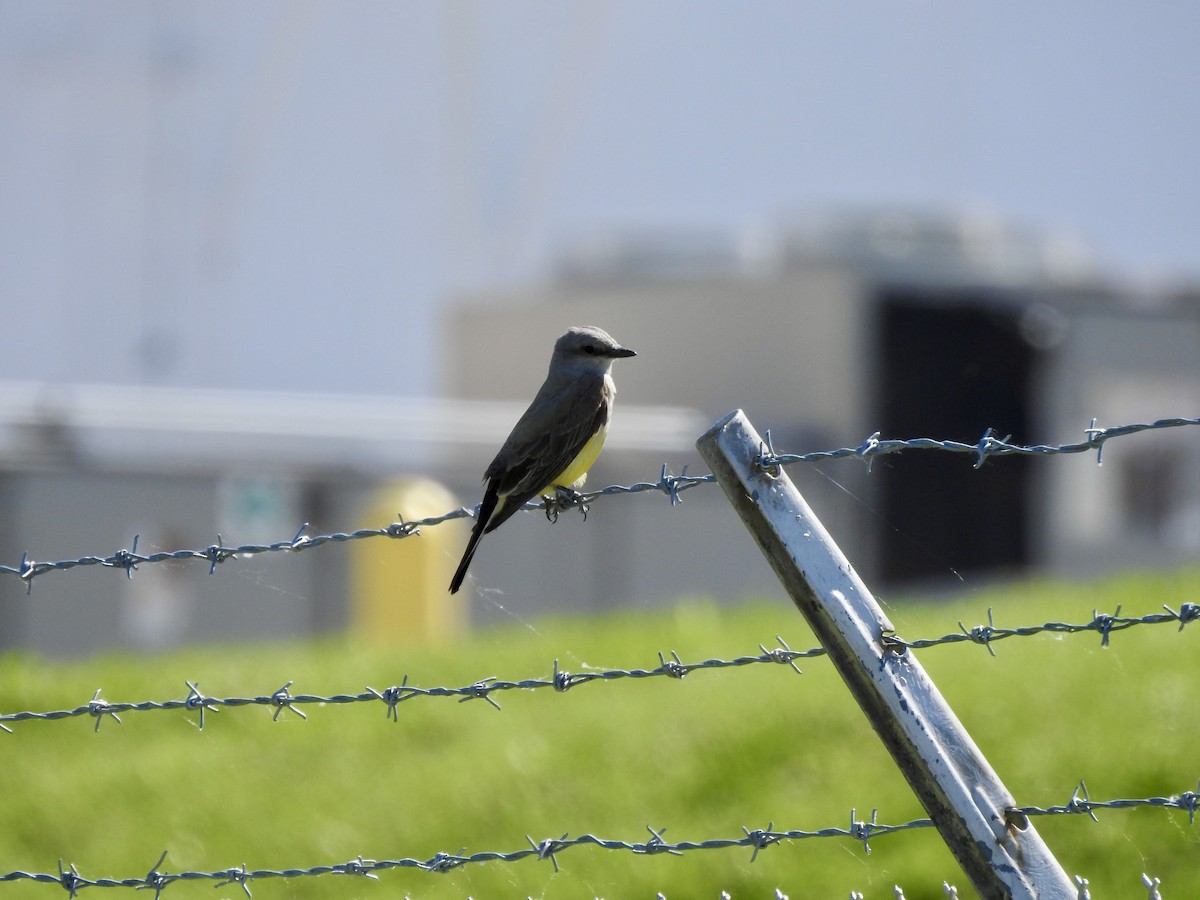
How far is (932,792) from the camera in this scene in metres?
2.79

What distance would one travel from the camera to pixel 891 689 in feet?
9.26

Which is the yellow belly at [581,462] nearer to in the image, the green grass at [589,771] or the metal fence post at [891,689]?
the metal fence post at [891,689]

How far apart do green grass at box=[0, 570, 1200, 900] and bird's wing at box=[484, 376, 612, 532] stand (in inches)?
→ 115

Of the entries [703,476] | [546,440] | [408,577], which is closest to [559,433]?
[546,440]

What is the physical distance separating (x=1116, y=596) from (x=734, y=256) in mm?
15267

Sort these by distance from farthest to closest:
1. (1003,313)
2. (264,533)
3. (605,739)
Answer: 1. (1003,313)
2. (264,533)
3. (605,739)

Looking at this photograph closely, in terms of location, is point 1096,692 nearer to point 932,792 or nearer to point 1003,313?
point 932,792

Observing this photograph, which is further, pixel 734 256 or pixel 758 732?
pixel 734 256

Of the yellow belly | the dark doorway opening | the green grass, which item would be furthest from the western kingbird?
the dark doorway opening

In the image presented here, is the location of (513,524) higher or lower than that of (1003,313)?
lower

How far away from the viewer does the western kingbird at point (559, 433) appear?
4570 millimetres

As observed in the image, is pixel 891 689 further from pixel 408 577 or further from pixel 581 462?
pixel 408 577

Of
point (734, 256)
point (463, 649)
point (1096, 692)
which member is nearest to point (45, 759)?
point (463, 649)

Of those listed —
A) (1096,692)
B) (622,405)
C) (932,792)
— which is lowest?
(622,405)
